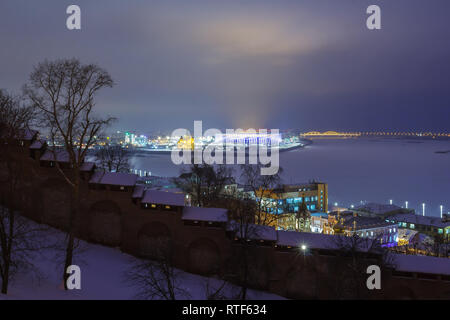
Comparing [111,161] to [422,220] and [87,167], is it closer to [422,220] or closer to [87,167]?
[87,167]

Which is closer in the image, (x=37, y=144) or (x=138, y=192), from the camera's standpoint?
(x=138, y=192)

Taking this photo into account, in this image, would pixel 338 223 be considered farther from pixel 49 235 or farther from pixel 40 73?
pixel 40 73

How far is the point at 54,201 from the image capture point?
48.3 ft

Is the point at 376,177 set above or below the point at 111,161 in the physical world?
below

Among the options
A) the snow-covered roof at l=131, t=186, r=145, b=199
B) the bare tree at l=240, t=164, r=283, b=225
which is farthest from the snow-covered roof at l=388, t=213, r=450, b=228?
the snow-covered roof at l=131, t=186, r=145, b=199

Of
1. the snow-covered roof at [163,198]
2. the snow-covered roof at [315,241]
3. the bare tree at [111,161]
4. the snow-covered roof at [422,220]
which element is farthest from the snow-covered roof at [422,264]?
the snow-covered roof at [422,220]

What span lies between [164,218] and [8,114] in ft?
21.1

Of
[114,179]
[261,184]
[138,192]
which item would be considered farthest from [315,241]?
[261,184]

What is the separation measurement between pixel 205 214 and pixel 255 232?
6.86 ft

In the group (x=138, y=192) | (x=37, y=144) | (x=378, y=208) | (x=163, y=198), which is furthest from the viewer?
(x=378, y=208)

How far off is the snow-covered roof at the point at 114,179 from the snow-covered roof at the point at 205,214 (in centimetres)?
254

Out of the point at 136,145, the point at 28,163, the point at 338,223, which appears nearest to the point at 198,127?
the point at 136,145

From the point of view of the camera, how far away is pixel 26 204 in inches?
588

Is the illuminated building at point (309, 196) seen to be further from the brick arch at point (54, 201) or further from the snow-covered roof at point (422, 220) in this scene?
the brick arch at point (54, 201)
